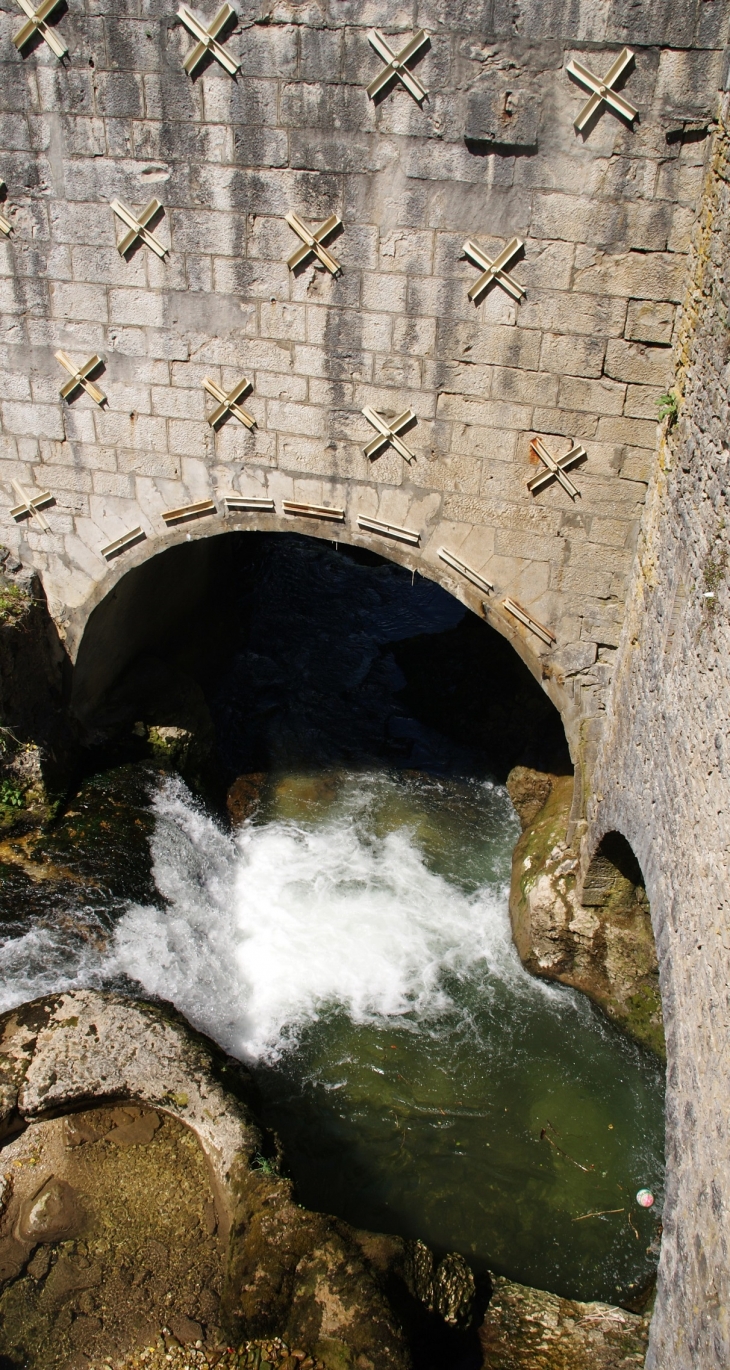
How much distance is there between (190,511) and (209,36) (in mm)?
2657

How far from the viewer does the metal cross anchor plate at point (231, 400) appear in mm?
5770

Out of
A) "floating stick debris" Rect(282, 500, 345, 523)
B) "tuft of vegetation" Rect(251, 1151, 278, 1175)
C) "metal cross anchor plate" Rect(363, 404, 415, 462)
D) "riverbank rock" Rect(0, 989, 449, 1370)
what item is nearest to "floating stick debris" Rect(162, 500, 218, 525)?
"floating stick debris" Rect(282, 500, 345, 523)

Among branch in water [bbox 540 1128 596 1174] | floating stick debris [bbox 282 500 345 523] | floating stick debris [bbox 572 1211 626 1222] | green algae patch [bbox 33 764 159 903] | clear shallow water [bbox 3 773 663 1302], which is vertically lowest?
floating stick debris [bbox 572 1211 626 1222]

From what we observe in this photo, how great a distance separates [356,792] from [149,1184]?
4.10 m

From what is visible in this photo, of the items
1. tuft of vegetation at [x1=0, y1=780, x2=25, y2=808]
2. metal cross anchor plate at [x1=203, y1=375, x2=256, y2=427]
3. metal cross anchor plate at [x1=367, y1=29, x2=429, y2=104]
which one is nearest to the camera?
metal cross anchor plate at [x1=367, y1=29, x2=429, y2=104]

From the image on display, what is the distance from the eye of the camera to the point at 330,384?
563 centimetres

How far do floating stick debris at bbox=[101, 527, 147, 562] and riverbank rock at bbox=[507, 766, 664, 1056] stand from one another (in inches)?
146

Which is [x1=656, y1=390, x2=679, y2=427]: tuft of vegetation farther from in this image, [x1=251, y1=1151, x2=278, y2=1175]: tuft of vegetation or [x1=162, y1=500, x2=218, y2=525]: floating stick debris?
[x1=251, y1=1151, x2=278, y2=1175]: tuft of vegetation

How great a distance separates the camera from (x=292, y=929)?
22.7 feet

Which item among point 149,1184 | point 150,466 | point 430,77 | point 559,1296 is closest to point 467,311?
point 430,77

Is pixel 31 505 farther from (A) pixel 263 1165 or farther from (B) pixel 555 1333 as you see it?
(B) pixel 555 1333

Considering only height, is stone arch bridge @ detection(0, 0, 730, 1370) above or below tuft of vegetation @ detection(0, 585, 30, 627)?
above

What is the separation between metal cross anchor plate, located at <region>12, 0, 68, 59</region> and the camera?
16.6 feet

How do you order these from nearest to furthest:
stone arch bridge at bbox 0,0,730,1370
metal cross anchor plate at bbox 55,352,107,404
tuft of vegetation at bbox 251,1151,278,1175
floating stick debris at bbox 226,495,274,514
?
stone arch bridge at bbox 0,0,730,1370, tuft of vegetation at bbox 251,1151,278,1175, metal cross anchor plate at bbox 55,352,107,404, floating stick debris at bbox 226,495,274,514
